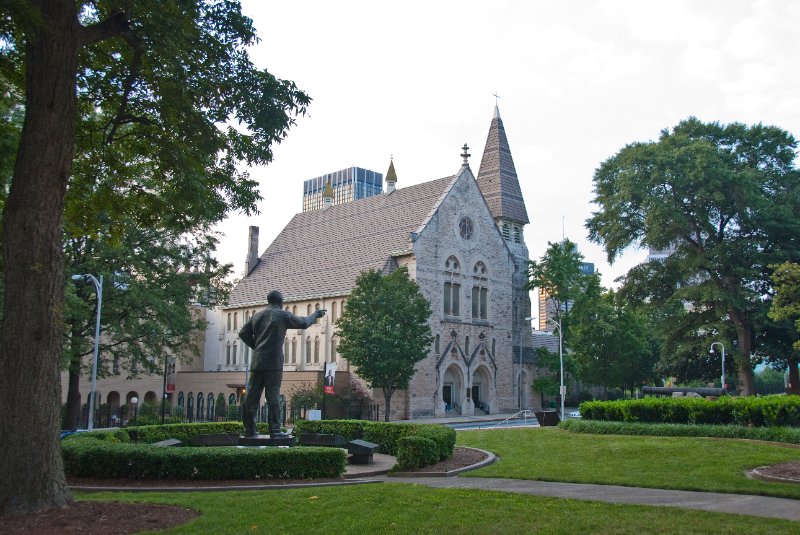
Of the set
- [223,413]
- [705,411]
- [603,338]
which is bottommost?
[223,413]

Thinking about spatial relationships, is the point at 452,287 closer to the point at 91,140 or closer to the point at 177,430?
the point at 177,430

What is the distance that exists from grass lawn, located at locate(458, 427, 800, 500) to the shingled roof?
3131 centimetres

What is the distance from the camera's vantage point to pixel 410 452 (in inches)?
711

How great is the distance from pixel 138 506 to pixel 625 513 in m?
7.51

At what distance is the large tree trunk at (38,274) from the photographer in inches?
436

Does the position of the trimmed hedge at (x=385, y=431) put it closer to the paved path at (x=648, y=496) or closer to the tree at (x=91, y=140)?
the paved path at (x=648, y=496)

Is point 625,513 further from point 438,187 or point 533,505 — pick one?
point 438,187

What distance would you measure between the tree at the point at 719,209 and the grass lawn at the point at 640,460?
2294 centimetres

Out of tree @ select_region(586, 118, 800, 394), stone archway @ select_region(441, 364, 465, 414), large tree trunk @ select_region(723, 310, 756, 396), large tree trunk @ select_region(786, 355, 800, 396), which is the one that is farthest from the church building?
large tree trunk @ select_region(786, 355, 800, 396)

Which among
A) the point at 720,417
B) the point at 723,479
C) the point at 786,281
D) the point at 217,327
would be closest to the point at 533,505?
the point at 723,479

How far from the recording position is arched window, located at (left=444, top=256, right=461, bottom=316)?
56312mm

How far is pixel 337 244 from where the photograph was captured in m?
64.4

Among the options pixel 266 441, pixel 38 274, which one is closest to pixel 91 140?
pixel 38 274

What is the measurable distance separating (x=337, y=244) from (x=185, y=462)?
49506 millimetres
